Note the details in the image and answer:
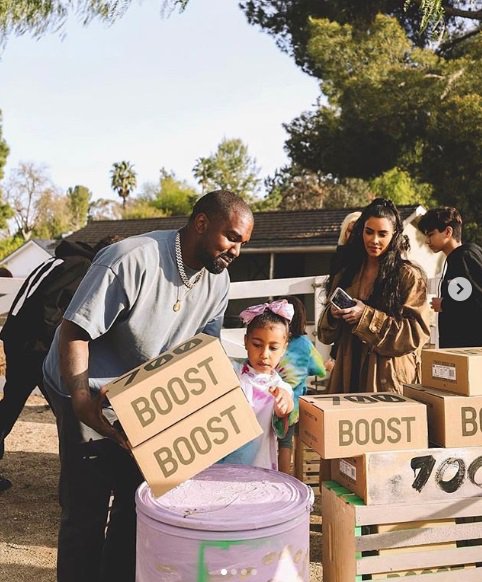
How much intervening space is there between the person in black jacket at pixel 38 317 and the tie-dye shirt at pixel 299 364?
148cm

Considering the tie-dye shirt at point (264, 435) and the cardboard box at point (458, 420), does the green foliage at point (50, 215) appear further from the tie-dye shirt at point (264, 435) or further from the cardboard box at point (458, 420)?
the cardboard box at point (458, 420)

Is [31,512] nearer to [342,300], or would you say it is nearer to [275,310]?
[275,310]

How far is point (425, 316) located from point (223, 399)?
1.53 m

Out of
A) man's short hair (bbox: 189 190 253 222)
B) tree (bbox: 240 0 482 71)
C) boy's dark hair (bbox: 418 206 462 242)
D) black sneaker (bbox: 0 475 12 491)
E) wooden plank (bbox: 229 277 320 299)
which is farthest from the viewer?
tree (bbox: 240 0 482 71)

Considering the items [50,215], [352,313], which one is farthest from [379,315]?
[50,215]

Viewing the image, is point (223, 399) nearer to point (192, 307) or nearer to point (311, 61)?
point (192, 307)

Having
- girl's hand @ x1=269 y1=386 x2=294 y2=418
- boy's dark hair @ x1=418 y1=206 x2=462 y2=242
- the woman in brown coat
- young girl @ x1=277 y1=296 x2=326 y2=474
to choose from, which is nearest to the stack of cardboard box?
girl's hand @ x1=269 y1=386 x2=294 y2=418

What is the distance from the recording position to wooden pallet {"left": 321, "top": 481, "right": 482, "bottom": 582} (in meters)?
2.19

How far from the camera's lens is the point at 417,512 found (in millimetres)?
2217

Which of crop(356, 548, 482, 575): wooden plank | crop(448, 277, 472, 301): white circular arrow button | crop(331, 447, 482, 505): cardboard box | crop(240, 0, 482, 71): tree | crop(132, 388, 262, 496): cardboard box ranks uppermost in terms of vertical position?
crop(240, 0, 482, 71): tree

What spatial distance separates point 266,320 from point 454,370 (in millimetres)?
957

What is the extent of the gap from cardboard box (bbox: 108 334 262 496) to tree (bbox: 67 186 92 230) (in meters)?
56.3

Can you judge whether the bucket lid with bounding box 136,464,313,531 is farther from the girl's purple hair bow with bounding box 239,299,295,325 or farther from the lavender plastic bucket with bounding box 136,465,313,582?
the girl's purple hair bow with bounding box 239,299,295,325

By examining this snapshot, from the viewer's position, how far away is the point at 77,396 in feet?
6.53
